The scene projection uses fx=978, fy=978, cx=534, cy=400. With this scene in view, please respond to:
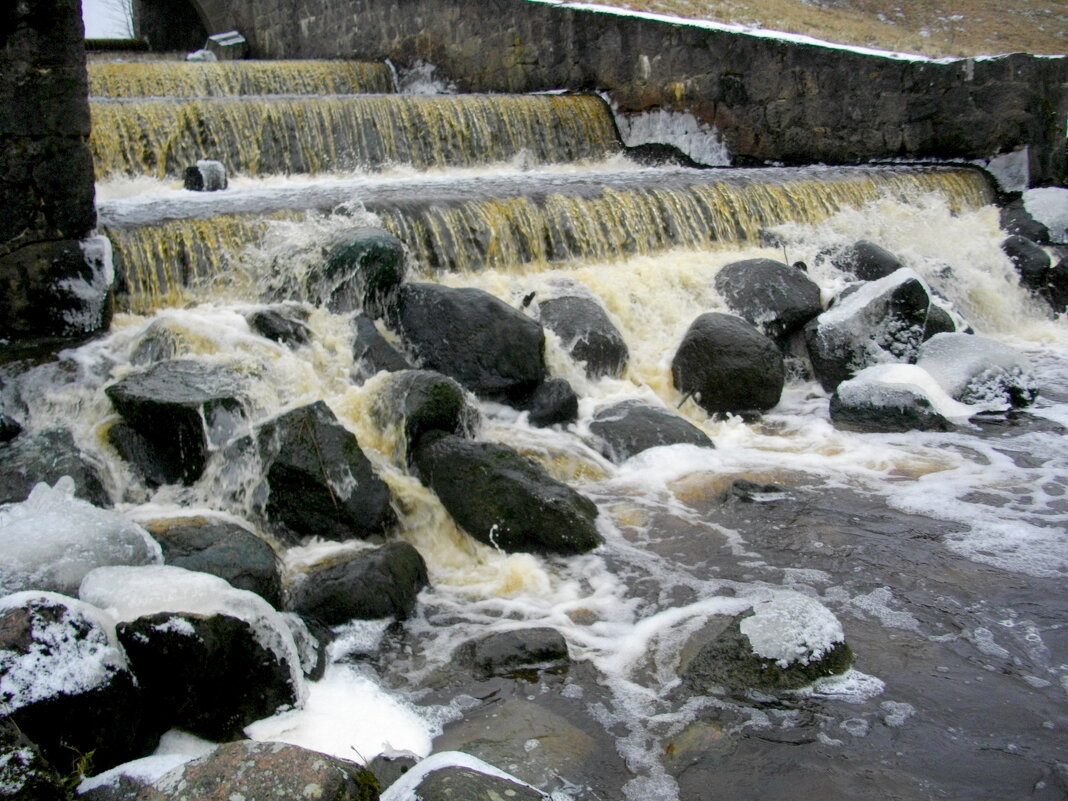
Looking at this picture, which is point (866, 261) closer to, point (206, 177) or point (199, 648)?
point (206, 177)

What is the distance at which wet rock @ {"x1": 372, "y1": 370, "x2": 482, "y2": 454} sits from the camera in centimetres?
520

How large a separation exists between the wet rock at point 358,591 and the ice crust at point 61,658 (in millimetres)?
1049

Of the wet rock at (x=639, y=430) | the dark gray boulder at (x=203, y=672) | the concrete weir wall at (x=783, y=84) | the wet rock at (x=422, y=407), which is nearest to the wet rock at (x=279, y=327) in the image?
the wet rock at (x=422, y=407)

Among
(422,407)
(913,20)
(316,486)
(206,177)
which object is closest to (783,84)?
(206,177)

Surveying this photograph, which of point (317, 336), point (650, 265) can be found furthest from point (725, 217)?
point (317, 336)

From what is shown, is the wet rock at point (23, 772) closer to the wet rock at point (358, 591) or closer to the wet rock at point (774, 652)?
the wet rock at point (358, 591)

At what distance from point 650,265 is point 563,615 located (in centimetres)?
443

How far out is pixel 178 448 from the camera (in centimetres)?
501

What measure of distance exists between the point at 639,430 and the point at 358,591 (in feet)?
7.79

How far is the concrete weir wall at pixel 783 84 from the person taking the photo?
999 cm

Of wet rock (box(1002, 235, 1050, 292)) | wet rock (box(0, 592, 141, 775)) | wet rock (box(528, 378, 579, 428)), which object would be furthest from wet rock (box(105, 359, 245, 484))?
wet rock (box(1002, 235, 1050, 292))

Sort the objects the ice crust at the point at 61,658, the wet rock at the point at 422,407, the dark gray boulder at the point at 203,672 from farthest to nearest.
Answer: the wet rock at the point at 422,407 < the dark gray boulder at the point at 203,672 < the ice crust at the point at 61,658

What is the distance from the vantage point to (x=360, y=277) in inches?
251

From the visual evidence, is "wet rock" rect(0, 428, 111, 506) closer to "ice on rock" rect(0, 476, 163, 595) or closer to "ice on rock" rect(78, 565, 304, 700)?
"ice on rock" rect(0, 476, 163, 595)
